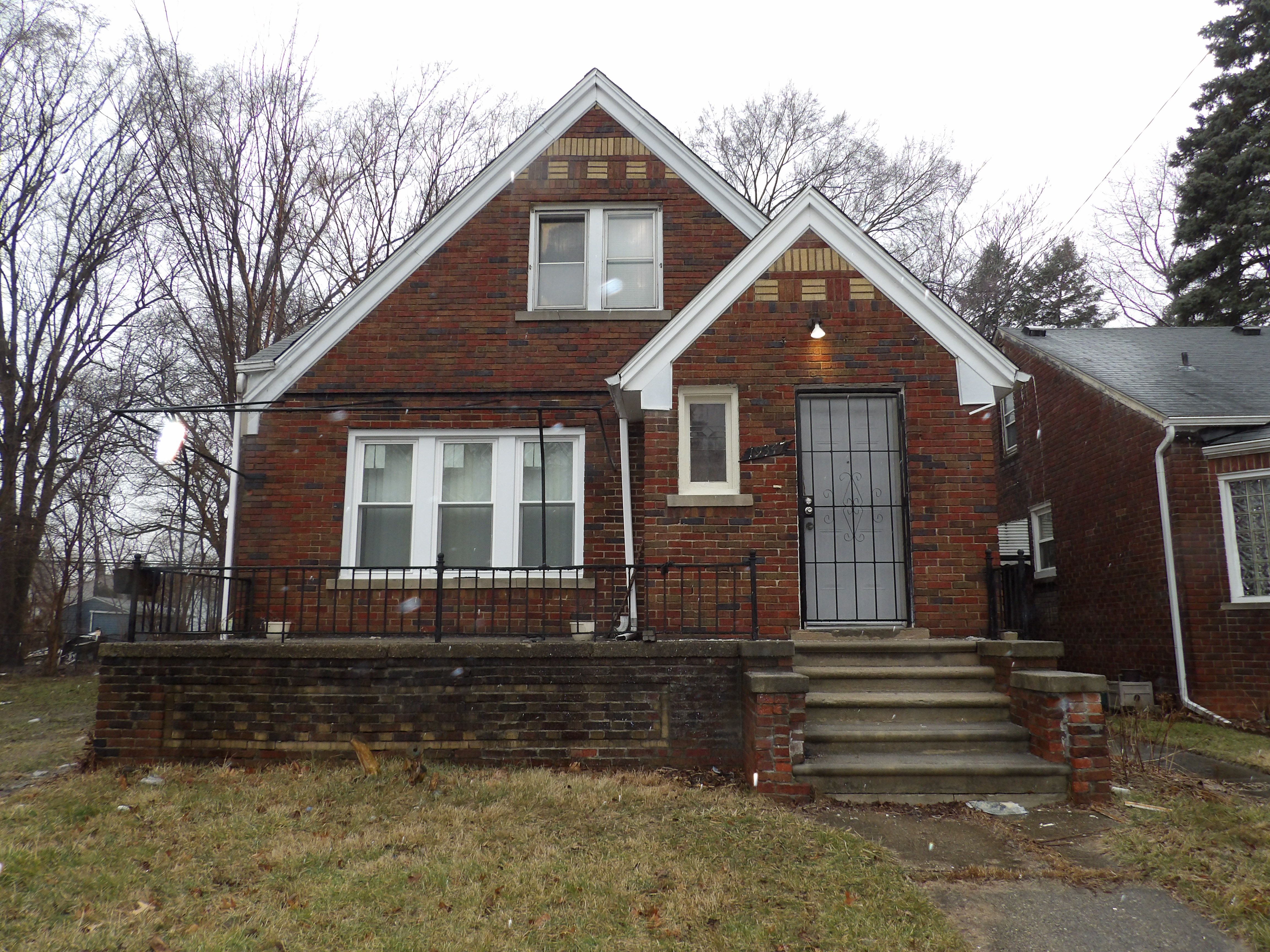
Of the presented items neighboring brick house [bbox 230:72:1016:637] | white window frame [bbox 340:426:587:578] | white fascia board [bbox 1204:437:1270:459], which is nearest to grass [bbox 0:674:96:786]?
neighboring brick house [bbox 230:72:1016:637]

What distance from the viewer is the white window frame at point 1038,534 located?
1330 cm

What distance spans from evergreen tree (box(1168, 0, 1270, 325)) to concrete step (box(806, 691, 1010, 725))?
18.8 m

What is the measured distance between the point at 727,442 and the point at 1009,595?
2865 mm

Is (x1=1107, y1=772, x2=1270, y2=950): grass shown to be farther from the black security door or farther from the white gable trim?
the white gable trim

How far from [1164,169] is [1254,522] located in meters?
22.7

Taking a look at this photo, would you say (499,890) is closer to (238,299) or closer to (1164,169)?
(238,299)

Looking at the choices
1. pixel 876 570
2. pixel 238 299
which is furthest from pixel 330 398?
pixel 238 299

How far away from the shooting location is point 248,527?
28.5 ft

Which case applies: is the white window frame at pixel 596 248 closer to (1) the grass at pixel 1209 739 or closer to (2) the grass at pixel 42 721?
(2) the grass at pixel 42 721

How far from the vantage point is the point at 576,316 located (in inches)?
363

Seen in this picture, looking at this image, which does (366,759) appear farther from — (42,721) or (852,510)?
(42,721)

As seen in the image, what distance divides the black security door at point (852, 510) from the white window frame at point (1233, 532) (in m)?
4.67

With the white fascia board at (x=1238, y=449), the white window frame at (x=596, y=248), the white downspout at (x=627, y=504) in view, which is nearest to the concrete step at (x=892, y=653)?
the white downspout at (x=627, y=504)

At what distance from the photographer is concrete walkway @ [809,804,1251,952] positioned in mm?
3711
